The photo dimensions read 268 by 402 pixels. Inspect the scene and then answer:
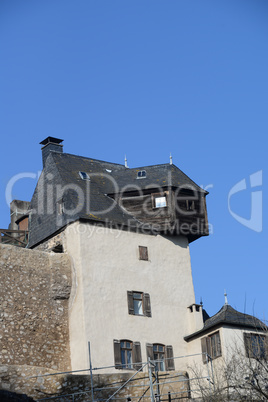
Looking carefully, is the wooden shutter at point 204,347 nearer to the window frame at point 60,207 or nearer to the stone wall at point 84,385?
the stone wall at point 84,385

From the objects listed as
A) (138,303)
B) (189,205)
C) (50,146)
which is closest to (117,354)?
(138,303)

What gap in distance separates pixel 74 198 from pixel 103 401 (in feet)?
Answer: 40.4

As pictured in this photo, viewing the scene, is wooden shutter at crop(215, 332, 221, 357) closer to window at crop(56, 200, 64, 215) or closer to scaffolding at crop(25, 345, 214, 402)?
scaffolding at crop(25, 345, 214, 402)

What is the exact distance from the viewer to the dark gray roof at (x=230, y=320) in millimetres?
38125

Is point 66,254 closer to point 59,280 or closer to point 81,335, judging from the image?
point 59,280

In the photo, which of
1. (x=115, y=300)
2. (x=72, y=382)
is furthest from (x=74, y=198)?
(x=72, y=382)

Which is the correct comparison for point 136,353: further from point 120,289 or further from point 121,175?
point 121,175

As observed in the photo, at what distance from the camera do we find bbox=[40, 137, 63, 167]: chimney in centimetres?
4625

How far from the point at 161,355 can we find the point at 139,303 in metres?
2.74

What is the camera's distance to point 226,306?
A: 131 ft

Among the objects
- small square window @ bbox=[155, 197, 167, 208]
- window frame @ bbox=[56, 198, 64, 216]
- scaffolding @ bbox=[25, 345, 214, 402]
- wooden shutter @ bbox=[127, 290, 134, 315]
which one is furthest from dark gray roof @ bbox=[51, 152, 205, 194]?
scaffolding @ bbox=[25, 345, 214, 402]

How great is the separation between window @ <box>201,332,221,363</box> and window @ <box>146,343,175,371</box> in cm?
173

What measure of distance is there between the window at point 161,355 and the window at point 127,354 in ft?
2.29

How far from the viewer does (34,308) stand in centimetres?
3828
